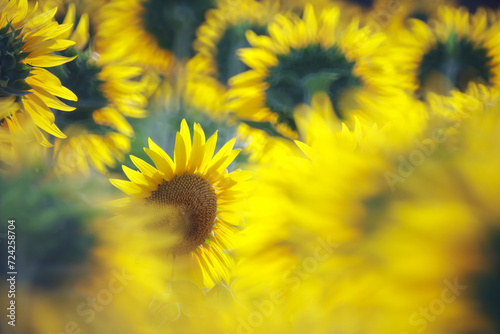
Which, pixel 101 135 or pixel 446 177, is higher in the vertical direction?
pixel 446 177

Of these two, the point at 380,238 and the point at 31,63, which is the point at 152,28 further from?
the point at 380,238

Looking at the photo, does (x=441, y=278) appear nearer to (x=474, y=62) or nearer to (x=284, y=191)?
(x=284, y=191)

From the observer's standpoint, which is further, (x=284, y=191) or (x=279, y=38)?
(x=279, y=38)

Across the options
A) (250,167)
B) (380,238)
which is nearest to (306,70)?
(250,167)

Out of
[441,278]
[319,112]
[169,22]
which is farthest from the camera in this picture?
[169,22]

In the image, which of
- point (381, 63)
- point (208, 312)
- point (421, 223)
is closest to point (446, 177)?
point (421, 223)

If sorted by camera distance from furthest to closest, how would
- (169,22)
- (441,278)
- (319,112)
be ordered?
1. (169,22)
2. (319,112)
3. (441,278)

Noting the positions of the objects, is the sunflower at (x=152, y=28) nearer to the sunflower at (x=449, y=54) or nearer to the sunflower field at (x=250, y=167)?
the sunflower field at (x=250, y=167)
